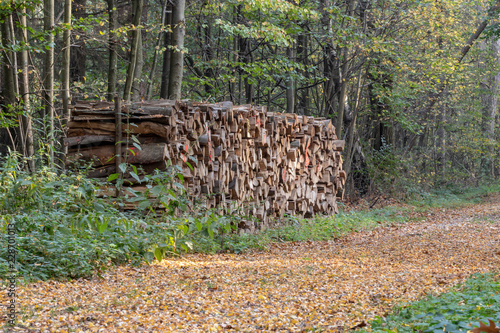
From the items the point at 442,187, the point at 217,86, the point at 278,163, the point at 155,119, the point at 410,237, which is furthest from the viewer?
the point at 442,187

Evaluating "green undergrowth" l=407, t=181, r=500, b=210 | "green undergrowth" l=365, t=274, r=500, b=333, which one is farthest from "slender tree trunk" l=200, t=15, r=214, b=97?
"green undergrowth" l=365, t=274, r=500, b=333

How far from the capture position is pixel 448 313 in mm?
2854

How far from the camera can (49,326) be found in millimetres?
2842

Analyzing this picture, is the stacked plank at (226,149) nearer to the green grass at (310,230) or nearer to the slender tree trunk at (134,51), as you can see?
the green grass at (310,230)

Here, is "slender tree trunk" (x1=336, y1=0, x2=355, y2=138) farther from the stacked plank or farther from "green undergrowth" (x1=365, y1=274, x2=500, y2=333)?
"green undergrowth" (x1=365, y1=274, x2=500, y2=333)

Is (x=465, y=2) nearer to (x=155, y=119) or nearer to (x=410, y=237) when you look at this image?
(x=410, y=237)

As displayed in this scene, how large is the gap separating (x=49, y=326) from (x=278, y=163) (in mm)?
6326

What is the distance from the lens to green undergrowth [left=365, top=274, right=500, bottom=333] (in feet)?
8.41

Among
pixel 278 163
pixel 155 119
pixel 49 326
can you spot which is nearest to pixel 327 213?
pixel 278 163

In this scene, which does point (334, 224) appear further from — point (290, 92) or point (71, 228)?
point (71, 228)

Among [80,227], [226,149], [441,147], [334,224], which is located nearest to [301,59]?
[334,224]

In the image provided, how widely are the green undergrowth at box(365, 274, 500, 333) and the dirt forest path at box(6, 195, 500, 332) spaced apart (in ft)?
0.74

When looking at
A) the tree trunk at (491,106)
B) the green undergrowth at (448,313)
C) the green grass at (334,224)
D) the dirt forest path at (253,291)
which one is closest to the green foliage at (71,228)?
the dirt forest path at (253,291)

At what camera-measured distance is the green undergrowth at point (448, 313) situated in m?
2.56
